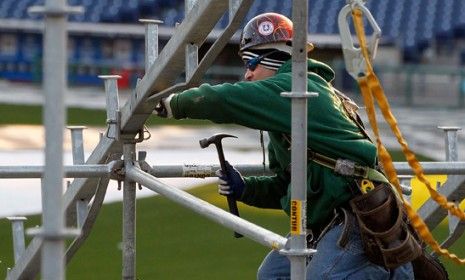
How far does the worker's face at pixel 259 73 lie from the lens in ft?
17.4

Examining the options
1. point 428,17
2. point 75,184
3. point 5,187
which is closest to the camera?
point 75,184

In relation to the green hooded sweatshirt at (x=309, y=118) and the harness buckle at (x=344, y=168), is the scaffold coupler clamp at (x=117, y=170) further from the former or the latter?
the harness buckle at (x=344, y=168)

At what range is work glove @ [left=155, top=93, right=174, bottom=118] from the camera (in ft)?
17.4

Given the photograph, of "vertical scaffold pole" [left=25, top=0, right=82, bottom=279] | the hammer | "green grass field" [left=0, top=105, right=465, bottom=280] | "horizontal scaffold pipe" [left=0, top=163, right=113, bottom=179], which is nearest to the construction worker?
the hammer

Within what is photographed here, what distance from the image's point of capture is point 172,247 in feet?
39.5

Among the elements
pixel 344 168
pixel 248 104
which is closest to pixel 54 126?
pixel 248 104

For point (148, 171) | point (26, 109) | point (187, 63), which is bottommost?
point (26, 109)

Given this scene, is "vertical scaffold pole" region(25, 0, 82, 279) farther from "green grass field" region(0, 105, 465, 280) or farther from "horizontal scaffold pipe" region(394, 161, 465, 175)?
"green grass field" region(0, 105, 465, 280)

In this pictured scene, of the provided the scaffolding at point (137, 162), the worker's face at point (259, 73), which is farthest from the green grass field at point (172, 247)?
the worker's face at point (259, 73)

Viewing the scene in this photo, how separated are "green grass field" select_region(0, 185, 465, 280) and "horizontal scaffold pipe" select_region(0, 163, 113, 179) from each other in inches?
175

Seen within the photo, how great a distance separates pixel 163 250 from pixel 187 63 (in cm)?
674

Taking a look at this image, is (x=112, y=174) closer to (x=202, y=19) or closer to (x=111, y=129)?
(x=111, y=129)

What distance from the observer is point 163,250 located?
1187 centimetres

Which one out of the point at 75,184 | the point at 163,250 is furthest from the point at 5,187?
the point at 75,184
